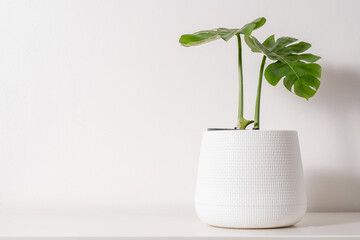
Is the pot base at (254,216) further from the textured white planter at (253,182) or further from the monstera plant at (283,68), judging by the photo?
the monstera plant at (283,68)

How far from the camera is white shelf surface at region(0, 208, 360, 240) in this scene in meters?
0.87

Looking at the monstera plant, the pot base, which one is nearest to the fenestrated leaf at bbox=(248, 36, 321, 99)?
the monstera plant

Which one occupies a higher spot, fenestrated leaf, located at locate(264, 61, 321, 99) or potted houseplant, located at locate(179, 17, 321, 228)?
fenestrated leaf, located at locate(264, 61, 321, 99)

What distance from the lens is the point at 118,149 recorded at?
4.09ft

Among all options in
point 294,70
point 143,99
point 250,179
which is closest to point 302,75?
point 294,70

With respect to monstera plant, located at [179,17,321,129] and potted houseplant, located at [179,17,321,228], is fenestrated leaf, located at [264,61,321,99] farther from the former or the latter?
potted houseplant, located at [179,17,321,228]

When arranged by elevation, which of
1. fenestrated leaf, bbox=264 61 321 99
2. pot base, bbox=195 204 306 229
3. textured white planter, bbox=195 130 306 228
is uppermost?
fenestrated leaf, bbox=264 61 321 99

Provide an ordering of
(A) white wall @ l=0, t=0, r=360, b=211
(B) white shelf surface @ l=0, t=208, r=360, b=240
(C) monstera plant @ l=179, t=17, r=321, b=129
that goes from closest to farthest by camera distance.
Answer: (B) white shelf surface @ l=0, t=208, r=360, b=240
(C) monstera plant @ l=179, t=17, r=321, b=129
(A) white wall @ l=0, t=0, r=360, b=211

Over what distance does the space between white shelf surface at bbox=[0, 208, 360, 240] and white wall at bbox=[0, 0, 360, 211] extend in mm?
33

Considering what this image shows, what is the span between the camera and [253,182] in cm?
93

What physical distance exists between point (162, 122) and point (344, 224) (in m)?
0.53

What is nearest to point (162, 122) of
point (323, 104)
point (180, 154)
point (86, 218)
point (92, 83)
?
point (180, 154)

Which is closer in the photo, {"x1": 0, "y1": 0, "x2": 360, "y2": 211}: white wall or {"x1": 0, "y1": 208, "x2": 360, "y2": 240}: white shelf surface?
{"x1": 0, "y1": 208, "x2": 360, "y2": 240}: white shelf surface

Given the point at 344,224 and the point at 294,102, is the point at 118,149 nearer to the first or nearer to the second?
the point at 294,102
